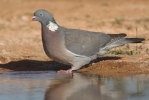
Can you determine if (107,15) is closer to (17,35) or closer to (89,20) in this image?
(89,20)

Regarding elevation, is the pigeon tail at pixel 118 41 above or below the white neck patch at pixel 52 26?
below

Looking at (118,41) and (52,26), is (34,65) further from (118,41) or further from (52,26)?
(118,41)

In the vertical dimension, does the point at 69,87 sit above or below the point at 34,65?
below

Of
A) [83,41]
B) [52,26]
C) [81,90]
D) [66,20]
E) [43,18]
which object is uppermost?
[66,20]

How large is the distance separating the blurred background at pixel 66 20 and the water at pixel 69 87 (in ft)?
5.62

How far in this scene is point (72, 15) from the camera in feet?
55.7

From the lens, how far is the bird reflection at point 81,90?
23.1 feet

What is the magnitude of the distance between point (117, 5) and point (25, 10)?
10.5 feet

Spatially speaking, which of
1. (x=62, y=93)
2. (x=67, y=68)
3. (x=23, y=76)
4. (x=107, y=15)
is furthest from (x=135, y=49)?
(x=107, y=15)

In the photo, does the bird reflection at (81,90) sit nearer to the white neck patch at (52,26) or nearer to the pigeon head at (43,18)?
the white neck patch at (52,26)

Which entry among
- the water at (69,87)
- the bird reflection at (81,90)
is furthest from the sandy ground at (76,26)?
the bird reflection at (81,90)

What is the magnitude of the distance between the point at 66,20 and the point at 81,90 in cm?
847

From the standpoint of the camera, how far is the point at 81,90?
296 inches

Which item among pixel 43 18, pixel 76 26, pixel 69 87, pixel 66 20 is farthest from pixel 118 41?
pixel 66 20
